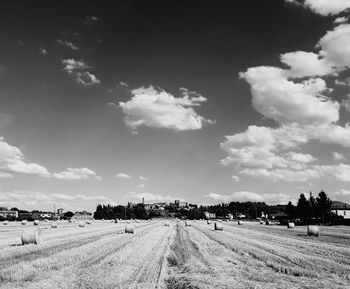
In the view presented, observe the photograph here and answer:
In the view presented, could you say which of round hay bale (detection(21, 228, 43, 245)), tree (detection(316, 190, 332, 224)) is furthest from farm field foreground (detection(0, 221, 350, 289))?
tree (detection(316, 190, 332, 224))

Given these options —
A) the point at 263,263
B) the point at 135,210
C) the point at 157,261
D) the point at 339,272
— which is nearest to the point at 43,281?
the point at 157,261

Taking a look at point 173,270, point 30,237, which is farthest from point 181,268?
point 30,237

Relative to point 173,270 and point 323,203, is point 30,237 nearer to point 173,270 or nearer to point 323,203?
point 173,270

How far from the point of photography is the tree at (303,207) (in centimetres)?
11024

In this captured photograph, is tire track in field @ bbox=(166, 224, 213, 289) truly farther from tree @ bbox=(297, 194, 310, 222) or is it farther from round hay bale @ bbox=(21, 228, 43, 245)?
tree @ bbox=(297, 194, 310, 222)

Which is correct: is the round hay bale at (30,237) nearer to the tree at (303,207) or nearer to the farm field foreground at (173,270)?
the farm field foreground at (173,270)

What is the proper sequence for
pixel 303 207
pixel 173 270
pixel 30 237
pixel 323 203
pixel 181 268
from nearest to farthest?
pixel 173 270, pixel 181 268, pixel 30 237, pixel 323 203, pixel 303 207

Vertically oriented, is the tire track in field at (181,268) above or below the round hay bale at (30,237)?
below

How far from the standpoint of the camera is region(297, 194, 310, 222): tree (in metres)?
110

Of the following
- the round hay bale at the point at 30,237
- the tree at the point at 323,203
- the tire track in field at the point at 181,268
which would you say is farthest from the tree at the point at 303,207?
the tire track in field at the point at 181,268

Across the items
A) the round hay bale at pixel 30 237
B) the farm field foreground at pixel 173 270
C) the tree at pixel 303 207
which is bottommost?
the farm field foreground at pixel 173 270

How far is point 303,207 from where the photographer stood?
114 m

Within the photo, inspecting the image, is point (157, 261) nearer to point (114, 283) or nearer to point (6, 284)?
point (114, 283)

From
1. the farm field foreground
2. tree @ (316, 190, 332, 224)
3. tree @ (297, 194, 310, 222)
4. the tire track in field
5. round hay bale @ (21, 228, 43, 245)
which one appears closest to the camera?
the tire track in field
